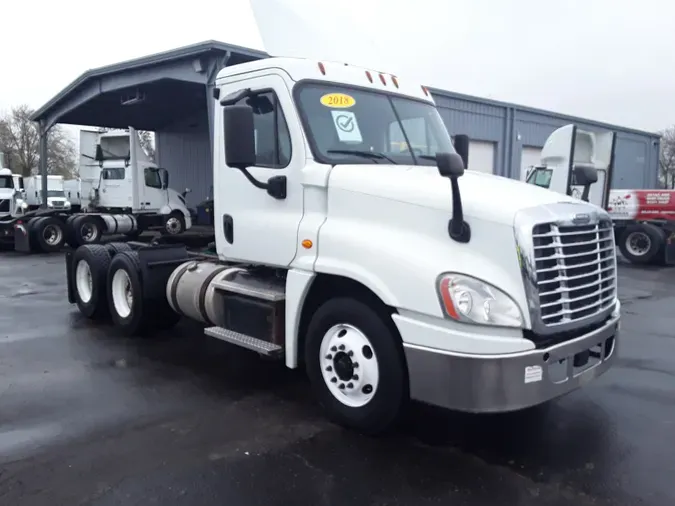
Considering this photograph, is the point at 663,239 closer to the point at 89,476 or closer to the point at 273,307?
the point at 273,307

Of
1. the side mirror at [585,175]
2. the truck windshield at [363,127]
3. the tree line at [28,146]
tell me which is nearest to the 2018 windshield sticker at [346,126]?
the truck windshield at [363,127]

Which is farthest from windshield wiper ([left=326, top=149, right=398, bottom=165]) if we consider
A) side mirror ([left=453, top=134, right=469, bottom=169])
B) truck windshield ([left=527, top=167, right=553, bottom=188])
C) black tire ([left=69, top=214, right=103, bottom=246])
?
black tire ([left=69, top=214, right=103, bottom=246])

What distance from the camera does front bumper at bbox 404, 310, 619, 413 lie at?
374 centimetres

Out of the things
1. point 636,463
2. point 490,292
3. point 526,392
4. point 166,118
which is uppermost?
point 166,118

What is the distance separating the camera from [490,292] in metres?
3.79

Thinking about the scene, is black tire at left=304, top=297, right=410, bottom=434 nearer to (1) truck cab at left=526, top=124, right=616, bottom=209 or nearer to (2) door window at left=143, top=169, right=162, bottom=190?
(1) truck cab at left=526, top=124, right=616, bottom=209

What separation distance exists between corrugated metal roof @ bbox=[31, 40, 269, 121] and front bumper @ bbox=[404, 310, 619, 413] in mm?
11939

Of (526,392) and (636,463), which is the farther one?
(636,463)

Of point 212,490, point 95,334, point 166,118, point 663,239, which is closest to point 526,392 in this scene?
point 212,490

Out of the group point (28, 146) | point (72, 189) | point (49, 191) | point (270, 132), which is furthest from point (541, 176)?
point (28, 146)

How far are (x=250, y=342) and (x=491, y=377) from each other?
7.22ft

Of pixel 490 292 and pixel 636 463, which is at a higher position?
pixel 490 292

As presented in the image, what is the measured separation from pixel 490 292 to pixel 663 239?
47.5ft

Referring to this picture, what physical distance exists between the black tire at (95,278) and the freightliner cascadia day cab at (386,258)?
2.35m
